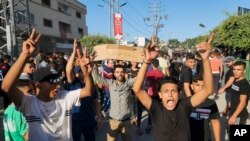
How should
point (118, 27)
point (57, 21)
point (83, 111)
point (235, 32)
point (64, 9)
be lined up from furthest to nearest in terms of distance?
1. point (64, 9)
2. point (57, 21)
3. point (118, 27)
4. point (235, 32)
5. point (83, 111)

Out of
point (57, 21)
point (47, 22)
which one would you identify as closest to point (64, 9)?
point (57, 21)

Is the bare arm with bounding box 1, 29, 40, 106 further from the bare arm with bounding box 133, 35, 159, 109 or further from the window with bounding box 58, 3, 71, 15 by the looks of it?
the window with bounding box 58, 3, 71, 15

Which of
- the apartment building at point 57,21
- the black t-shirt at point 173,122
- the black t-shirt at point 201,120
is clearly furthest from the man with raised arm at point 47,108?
the apartment building at point 57,21

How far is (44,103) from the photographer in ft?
Result: 11.3

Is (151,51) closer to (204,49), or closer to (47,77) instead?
(204,49)

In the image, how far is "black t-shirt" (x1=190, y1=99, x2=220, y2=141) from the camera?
4.27 m

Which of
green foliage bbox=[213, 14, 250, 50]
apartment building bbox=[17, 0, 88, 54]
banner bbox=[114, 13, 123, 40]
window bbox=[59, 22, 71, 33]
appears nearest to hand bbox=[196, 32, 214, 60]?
banner bbox=[114, 13, 123, 40]

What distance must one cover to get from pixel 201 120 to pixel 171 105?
86cm

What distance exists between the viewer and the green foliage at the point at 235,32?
2056 cm

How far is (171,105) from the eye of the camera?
358cm

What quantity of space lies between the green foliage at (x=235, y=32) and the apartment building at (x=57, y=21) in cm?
1744

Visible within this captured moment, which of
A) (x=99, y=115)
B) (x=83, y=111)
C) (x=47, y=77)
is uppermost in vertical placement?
(x=47, y=77)

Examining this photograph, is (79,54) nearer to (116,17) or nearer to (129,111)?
(129,111)

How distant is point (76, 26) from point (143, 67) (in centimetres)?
4695
